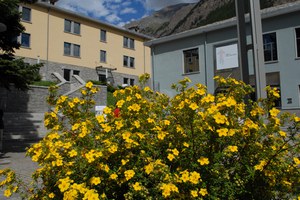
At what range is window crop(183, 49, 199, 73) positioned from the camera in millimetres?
22681

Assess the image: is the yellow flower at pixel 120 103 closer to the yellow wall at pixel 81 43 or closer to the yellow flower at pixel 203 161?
the yellow flower at pixel 203 161

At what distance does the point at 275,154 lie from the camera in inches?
97.9

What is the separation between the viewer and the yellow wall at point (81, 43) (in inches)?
1085

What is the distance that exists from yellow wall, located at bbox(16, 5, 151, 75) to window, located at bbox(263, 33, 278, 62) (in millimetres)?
19943

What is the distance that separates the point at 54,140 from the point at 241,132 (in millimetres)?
1830

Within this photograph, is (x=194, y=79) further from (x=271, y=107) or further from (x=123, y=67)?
(x=271, y=107)

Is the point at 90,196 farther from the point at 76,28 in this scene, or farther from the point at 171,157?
the point at 76,28

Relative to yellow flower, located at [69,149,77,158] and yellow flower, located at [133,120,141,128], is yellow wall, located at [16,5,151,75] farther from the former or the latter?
yellow flower, located at [133,120,141,128]

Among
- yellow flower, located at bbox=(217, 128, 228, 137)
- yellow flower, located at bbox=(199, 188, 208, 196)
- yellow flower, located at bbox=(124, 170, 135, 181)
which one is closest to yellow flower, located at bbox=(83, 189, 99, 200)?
yellow flower, located at bbox=(124, 170, 135, 181)

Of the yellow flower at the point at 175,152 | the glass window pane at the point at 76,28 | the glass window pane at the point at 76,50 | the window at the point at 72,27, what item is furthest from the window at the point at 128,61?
the yellow flower at the point at 175,152

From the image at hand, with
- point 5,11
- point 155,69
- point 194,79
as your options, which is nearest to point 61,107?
point 5,11

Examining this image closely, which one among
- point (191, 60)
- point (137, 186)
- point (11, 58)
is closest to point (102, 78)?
point (191, 60)

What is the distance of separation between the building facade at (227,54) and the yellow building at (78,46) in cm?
1001

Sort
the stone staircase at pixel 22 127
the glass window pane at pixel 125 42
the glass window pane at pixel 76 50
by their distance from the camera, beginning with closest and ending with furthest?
1. the stone staircase at pixel 22 127
2. the glass window pane at pixel 76 50
3. the glass window pane at pixel 125 42
